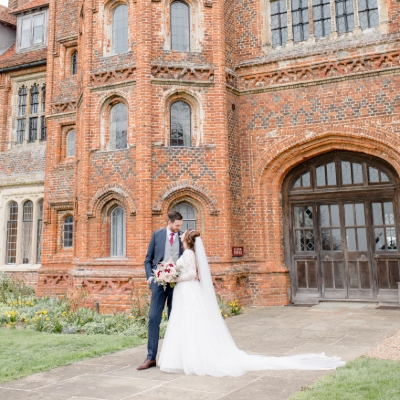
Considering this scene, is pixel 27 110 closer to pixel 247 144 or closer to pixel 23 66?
pixel 23 66

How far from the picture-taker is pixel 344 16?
12203mm

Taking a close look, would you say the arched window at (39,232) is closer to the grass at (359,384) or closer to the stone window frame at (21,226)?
the stone window frame at (21,226)

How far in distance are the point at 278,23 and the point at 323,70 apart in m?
2.21

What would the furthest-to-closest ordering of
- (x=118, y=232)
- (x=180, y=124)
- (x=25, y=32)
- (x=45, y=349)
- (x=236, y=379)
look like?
1. (x=25, y=32)
2. (x=180, y=124)
3. (x=118, y=232)
4. (x=45, y=349)
5. (x=236, y=379)

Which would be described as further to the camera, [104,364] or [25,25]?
[25,25]

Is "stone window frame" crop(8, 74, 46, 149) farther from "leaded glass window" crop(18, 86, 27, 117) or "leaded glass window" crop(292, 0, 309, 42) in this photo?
"leaded glass window" crop(292, 0, 309, 42)

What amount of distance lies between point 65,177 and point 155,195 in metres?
4.39

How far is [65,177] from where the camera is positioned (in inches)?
557

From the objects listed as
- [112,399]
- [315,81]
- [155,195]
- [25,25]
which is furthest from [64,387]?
[25,25]


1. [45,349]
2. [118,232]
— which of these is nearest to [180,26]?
[118,232]

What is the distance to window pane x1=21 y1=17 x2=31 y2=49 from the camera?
1786 centimetres

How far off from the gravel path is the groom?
2.77 meters

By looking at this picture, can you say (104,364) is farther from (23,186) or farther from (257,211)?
(23,186)

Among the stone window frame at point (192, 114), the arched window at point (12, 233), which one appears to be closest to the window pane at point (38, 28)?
the arched window at point (12, 233)
